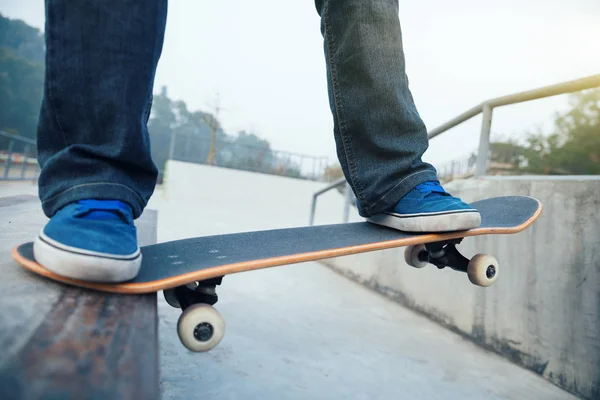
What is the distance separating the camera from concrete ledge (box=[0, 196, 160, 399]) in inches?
12.5

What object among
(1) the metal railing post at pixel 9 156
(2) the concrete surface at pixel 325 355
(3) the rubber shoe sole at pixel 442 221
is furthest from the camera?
(1) the metal railing post at pixel 9 156

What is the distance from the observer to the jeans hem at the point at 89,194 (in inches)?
24.7

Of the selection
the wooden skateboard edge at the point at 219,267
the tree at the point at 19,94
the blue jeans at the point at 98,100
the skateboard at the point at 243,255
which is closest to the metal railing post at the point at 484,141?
the skateboard at the point at 243,255

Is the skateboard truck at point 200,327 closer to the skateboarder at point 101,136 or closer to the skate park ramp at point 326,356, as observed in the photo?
the skateboarder at point 101,136

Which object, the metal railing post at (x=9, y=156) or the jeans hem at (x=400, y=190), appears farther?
the metal railing post at (x=9, y=156)

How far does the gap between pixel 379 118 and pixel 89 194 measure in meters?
0.66

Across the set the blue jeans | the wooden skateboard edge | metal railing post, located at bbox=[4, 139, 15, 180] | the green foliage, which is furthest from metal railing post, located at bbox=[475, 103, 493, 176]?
the green foliage

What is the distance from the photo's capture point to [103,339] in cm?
41

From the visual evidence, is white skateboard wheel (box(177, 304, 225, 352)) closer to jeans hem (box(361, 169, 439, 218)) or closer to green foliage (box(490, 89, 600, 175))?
jeans hem (box(361, 169, 439, 218))

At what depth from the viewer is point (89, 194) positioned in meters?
0.63

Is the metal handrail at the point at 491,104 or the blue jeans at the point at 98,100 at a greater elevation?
the metal handrail at the point at 491,104

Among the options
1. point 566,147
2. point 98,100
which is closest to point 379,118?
point 98,100

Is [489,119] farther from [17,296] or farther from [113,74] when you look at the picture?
[17,296]

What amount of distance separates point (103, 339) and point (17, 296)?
18 cm
